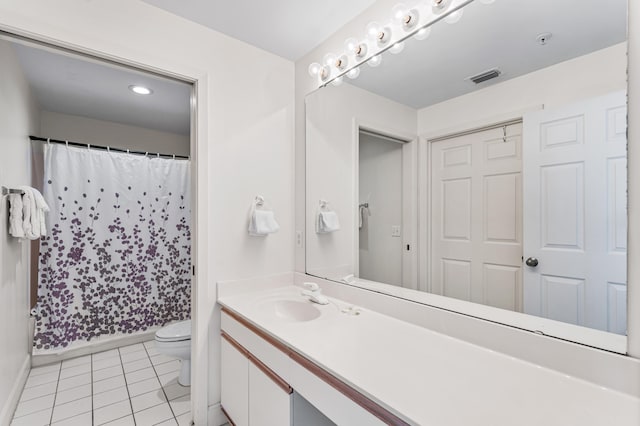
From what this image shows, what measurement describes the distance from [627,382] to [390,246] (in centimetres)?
93

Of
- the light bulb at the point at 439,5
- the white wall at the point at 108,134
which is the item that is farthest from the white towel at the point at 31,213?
the light bulb at the point at 439,5

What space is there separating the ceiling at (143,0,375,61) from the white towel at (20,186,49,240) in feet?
4.76

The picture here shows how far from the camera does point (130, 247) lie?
286cm

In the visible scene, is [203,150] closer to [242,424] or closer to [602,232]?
[242,424]

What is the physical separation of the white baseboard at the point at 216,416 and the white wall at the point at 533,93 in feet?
6.24

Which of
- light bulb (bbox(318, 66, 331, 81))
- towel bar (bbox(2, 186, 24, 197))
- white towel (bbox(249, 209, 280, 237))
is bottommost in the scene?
white towel (bbox(249, 209, 280, 237))

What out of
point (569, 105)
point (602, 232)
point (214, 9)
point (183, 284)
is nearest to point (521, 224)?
point (602, 232)

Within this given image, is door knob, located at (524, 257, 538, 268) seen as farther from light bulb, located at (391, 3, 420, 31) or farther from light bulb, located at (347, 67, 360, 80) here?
light bulb, located at (347, 67, 360, 80)

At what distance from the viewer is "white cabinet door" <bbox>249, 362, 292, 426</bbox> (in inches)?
45.1

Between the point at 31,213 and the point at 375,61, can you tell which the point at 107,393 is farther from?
the point at 375,61

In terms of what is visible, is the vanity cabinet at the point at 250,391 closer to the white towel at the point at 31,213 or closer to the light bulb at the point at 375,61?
the white towel at the point at 31,213

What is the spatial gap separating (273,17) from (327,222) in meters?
1.22

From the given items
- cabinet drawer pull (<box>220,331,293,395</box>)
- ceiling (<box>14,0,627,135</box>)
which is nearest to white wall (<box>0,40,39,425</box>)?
ceiling (<box>14,0,627,135</box>)

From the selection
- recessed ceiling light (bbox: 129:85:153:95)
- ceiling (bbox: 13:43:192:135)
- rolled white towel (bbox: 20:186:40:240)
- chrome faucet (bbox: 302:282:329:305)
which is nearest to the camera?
chrome faucet (bbox: 302:282:329:305)
